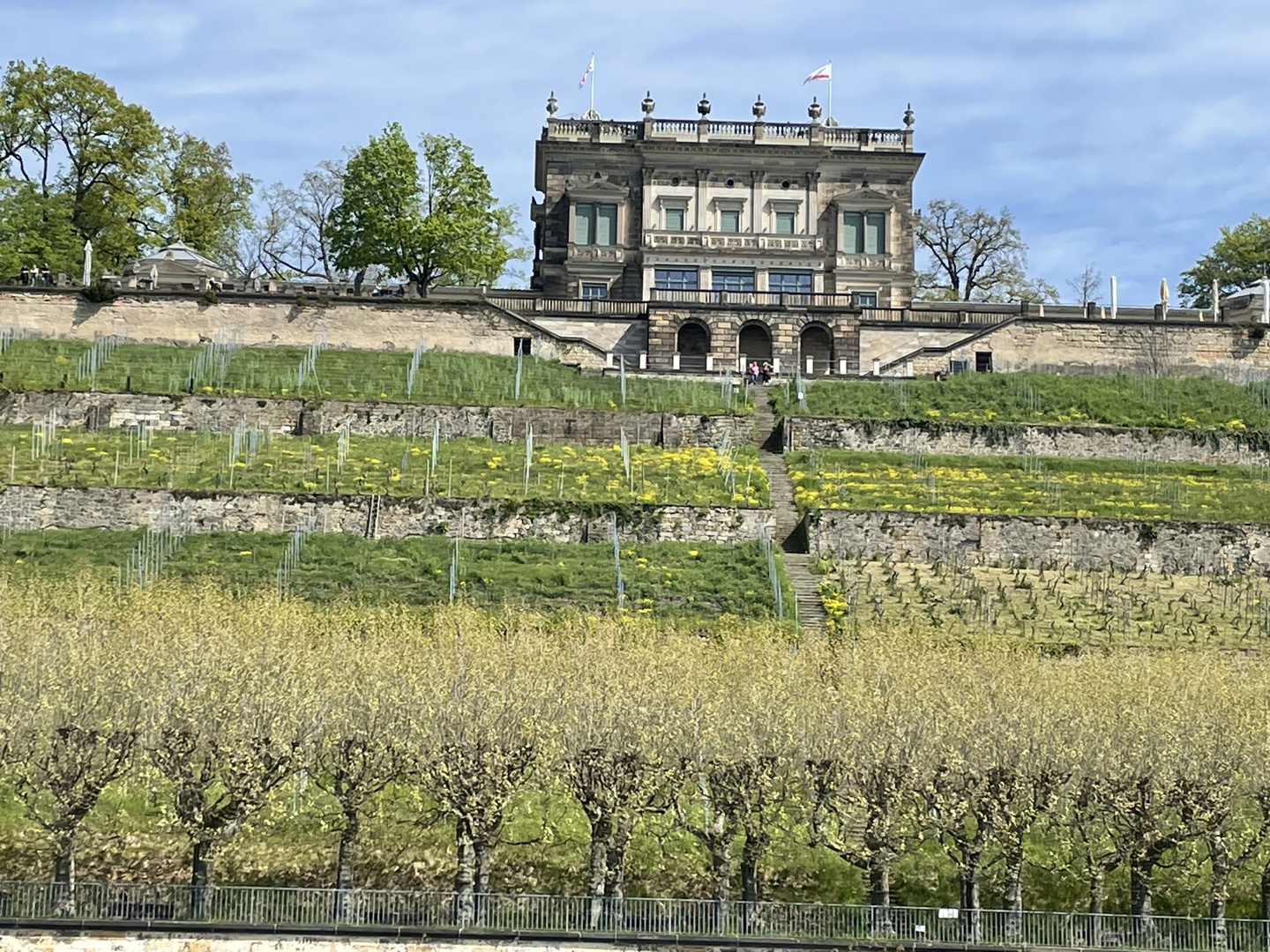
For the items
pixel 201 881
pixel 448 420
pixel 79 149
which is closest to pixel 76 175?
pixel 79 149

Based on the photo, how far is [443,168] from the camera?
232ft

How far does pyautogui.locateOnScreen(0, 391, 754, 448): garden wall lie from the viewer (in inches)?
2045

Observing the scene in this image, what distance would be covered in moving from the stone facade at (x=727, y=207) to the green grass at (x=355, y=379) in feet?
37.0

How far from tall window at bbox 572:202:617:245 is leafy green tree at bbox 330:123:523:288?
4.14m

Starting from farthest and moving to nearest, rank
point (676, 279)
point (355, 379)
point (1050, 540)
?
point (676, 279) < point (355, 379) < point (1050, 540)

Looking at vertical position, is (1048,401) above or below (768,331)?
below

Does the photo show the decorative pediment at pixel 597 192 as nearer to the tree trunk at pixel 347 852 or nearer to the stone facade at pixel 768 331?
the stone facade at pixel 768 331

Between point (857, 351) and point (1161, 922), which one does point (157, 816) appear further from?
point (857, 351)

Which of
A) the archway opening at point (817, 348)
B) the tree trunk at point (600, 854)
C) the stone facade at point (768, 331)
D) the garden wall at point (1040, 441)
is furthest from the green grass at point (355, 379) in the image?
the tree trunk at point (600, 854)

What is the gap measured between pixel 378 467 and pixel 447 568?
8.64 m

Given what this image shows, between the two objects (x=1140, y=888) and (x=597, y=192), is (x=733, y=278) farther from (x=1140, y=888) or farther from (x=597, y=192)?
(x=1140, y=888)

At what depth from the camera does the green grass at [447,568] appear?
38375 mm

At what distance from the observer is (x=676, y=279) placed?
68750mm

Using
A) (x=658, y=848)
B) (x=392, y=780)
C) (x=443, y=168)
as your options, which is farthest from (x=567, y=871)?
(x=443, y=168)
